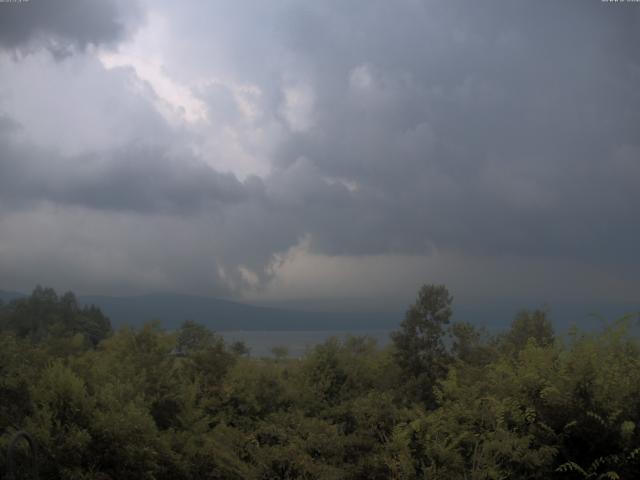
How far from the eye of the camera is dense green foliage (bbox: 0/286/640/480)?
8.67m

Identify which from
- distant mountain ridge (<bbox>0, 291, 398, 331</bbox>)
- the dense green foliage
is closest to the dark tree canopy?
the dense green foliage

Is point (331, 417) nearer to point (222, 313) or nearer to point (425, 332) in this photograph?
point (425, 332)

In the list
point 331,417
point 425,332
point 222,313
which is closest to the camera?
point 331,417

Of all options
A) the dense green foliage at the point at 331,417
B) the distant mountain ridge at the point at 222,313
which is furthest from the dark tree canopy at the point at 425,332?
the distant mountain ridge at the point at 222,313

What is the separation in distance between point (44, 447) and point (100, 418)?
107cm

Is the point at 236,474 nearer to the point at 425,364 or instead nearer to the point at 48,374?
the point at 48,374

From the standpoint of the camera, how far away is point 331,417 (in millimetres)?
16406

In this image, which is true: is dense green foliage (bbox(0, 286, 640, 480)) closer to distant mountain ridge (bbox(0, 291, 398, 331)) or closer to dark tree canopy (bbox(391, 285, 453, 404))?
dark tree canopy (bbox(391, 285, 453, 404))

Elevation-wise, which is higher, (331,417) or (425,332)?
(425,332)

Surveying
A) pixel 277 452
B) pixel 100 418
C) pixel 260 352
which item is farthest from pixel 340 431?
pixel 260 352

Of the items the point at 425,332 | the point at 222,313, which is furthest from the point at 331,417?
the point at 222,313

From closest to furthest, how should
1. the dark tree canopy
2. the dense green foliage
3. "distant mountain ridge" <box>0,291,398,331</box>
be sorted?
the dense green foliage, the dark tree canopy, "distant mountain ridge" <box>0,291,398,331</box>

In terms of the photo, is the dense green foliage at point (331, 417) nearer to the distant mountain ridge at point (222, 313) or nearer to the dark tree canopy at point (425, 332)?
the dark tree canopy at point (425, 332)

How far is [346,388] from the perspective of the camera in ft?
58.9
